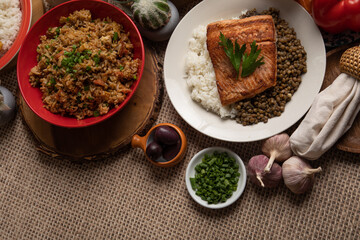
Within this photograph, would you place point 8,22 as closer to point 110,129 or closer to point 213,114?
point 110,129

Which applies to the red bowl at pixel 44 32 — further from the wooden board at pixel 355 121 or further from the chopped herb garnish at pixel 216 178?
the wooden board at pixel 355 121

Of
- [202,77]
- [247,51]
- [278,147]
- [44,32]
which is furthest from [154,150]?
[44,32]

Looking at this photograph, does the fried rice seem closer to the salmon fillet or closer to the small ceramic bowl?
the small ceramic bowl

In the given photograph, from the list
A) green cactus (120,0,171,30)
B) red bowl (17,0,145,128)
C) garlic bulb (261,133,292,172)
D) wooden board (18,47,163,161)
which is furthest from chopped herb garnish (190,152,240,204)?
green cactus (120,0,171,30)

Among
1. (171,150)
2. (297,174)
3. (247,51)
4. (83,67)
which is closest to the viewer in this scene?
(83,67)

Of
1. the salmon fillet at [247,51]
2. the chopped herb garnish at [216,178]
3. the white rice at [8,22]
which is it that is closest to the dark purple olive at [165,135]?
the chopped herb garnish at [216,178]
